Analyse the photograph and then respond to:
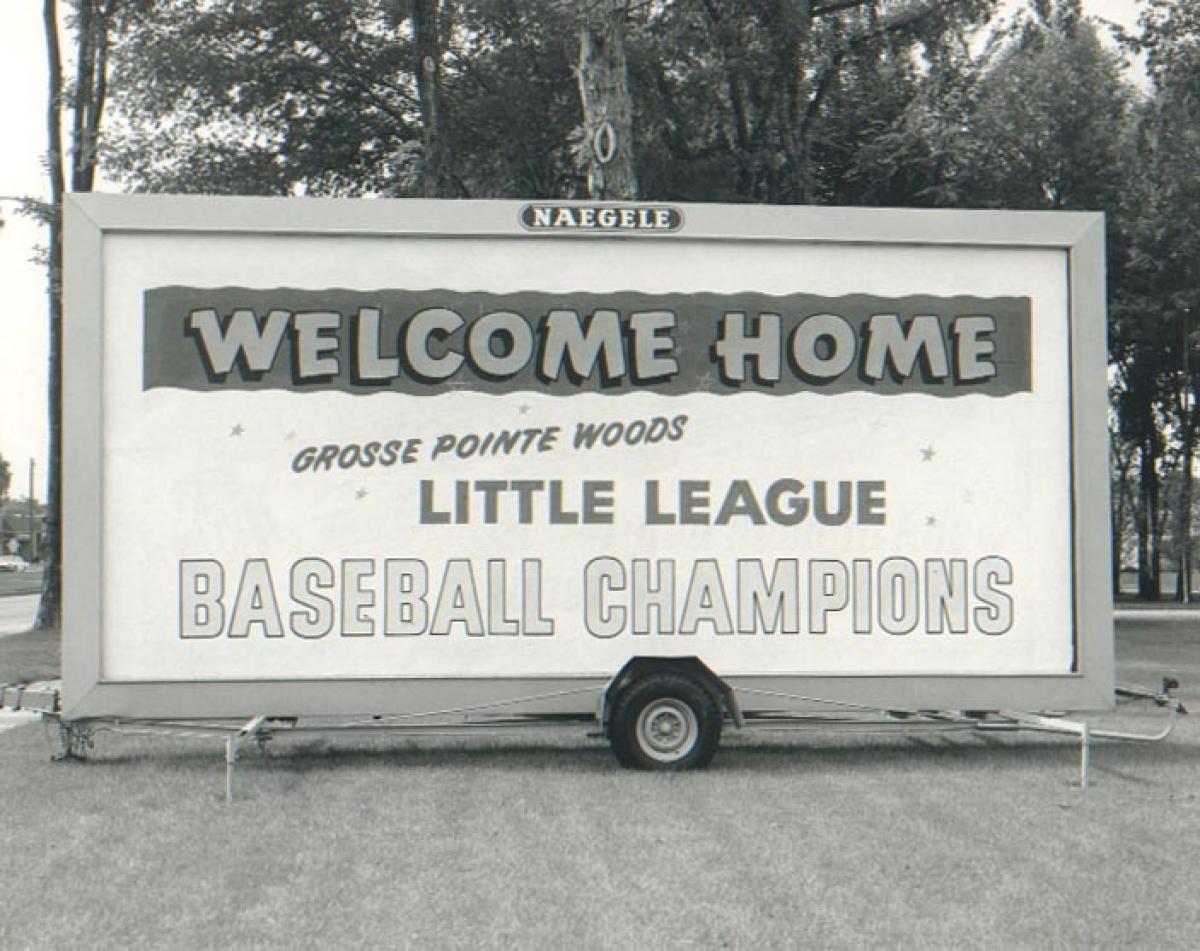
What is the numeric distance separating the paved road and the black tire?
17.6 metres

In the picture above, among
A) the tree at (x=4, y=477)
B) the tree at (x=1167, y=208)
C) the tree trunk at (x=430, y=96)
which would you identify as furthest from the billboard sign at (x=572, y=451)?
the tree at (x=4, y=477)

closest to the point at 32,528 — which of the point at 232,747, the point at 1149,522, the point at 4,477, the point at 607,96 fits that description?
the point at 4,477

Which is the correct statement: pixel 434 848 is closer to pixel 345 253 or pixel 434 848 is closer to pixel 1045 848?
pixel 1045 848

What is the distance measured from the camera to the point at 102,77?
2388 centimetres

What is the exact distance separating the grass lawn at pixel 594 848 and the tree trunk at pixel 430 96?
35.5 feet

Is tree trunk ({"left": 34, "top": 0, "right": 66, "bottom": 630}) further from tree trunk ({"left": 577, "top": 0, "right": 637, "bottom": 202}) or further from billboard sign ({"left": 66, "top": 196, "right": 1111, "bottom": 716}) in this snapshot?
billboard sign ({"left": 66, "top": 196, "right": 1111, "bottom": 716})

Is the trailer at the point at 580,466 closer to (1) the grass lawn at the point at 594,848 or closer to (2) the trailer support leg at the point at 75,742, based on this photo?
(2) the trailer support leg at the point at 75,742

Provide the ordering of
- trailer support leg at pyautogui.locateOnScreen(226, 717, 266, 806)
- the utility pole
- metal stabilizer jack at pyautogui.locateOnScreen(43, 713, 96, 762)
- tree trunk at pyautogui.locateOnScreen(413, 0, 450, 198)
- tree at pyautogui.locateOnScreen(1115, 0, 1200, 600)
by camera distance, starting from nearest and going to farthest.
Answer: trailer support leg at pyautogui.locateOnScreen(226, 717, 266, 806) → metal stabilizer jack at pyautogui.locateOnScreen(43, 713, 96, 762) → tree trunk at pyautogui.locateOnScreen(413, 0, 450, 198) → tree at pyautogui.locateOnScreen(1115, 0, 1200, 600) → the utility pole

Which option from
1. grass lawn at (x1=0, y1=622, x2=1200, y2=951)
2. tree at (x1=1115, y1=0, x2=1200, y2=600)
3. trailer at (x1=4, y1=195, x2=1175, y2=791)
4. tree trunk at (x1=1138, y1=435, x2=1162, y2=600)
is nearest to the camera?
grass lawn at (x1=0, y1=622, x2=1200, y2=951)

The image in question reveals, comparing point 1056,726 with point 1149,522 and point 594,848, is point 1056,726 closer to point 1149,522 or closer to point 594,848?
point 594,848

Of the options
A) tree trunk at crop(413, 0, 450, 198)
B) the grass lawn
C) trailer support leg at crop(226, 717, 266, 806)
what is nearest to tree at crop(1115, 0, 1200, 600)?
tree trunk at crop(413, 0, 450, 198)

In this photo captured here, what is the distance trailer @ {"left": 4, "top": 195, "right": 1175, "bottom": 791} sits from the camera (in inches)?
326

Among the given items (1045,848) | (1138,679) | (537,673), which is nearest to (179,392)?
(537,673)

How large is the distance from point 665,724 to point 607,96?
7.95 meters
